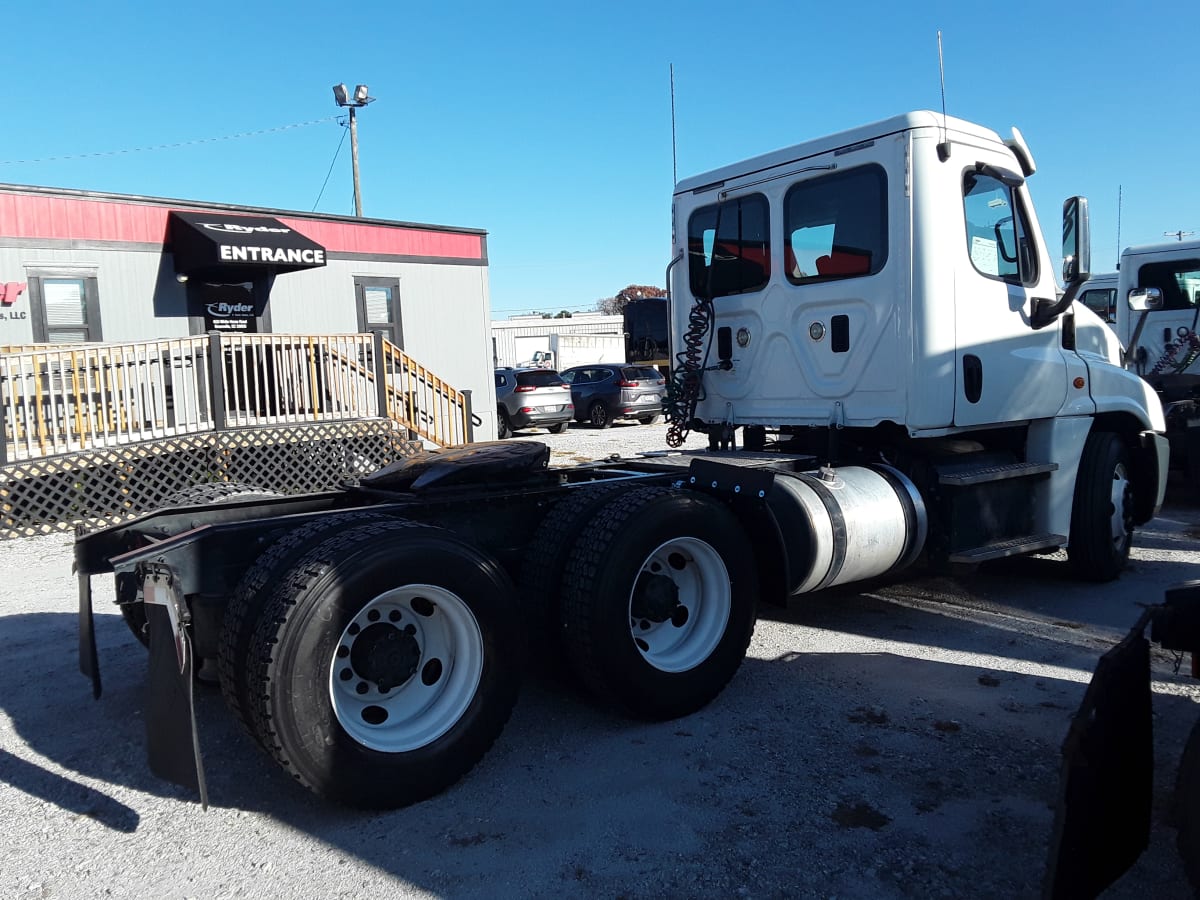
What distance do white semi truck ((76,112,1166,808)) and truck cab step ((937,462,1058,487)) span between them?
0.09 feet

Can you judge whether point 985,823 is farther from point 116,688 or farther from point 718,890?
point 116,688

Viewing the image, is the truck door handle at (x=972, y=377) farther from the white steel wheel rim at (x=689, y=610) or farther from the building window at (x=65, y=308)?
the building window at (x=65, y=308)

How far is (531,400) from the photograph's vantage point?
20.1 meters

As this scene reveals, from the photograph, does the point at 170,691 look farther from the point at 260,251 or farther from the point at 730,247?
the point at 260,251

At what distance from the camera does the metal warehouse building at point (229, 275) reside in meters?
12.1

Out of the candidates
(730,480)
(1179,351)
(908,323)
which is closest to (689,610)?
(730,480)

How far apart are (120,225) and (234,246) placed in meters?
1.51

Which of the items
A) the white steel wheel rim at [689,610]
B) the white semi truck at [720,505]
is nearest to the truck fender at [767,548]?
the white semi truck at [720,505]

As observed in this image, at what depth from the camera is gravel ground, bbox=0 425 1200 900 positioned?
9.46ft

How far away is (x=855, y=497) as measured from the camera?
5.02 meters

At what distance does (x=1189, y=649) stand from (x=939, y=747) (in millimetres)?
1310

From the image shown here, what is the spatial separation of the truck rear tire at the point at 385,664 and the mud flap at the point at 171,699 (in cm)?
21

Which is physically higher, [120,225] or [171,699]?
[120,225]

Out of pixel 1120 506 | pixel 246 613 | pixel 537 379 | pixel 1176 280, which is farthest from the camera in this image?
pixel 537 379
